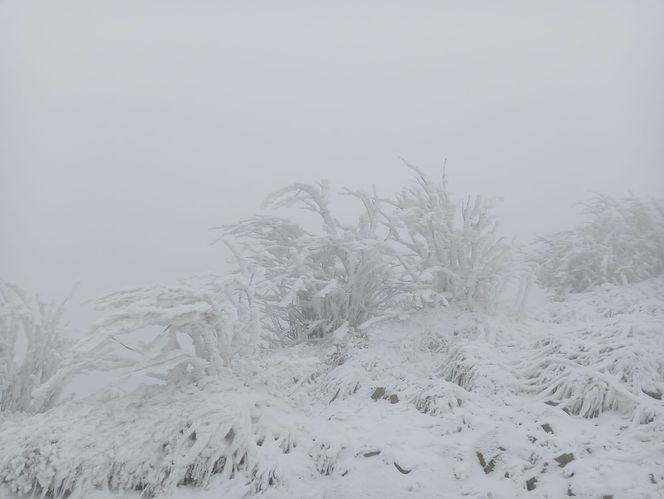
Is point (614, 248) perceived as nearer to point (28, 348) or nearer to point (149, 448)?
→ point (149, 448)

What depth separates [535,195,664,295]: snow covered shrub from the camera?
21.7 ft

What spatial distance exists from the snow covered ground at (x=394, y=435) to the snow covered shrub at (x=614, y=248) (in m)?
3.33

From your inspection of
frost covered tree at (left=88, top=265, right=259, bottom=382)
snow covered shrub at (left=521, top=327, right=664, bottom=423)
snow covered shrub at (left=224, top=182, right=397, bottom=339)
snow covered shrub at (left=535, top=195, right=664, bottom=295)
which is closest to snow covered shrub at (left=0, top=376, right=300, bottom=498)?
frost covered tree at (left=88, top=265, right=259, bottom=382)

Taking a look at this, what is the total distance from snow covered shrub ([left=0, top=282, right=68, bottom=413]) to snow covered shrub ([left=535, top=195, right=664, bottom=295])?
22.5 ft

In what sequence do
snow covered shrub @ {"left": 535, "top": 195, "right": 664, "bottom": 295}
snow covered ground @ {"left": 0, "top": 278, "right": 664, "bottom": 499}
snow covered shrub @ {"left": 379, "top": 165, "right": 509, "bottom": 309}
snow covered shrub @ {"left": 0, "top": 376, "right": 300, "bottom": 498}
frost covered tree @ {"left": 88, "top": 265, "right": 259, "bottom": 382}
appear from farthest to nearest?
snow covered shrub @ {"left": 535, "top": 195, "right": 664, "bottom": 295} < snow covered shrub @ {"left": 379, "top": 165, "right": 509, "bottom": 309} < frost covered tree @ {"left": 88, "top": 265, "right": 259, "bottom": 382} < snow covered shrub @ {"left": 0, "top": 376, "right": 300, "bottom": 498} < snow covered ground @ {"left": 0, "top": 278, "right": 664, "bottom": 499}

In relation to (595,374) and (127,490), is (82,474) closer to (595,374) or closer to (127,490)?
(127,490)

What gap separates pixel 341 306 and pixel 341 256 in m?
0.60

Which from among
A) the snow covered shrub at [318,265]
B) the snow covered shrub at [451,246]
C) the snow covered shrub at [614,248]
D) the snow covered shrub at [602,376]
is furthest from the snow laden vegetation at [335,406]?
the snow covered shrub at [614,248]

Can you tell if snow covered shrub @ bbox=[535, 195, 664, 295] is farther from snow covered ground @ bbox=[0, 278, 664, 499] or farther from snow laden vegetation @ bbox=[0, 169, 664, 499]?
snow covered ground @ bbox=[0, 278, 664, 499]

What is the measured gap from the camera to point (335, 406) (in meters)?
3.57

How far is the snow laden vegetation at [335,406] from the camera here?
249cm

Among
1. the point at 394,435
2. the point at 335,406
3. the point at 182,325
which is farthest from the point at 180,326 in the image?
the point at 394,435

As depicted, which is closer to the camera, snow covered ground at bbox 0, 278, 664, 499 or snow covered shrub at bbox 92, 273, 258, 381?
snow covered ground at bbox 0, 278, 664, 499

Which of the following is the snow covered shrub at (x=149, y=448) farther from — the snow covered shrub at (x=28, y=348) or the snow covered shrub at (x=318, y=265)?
the snow covered shrub at (x=318, y=265)
